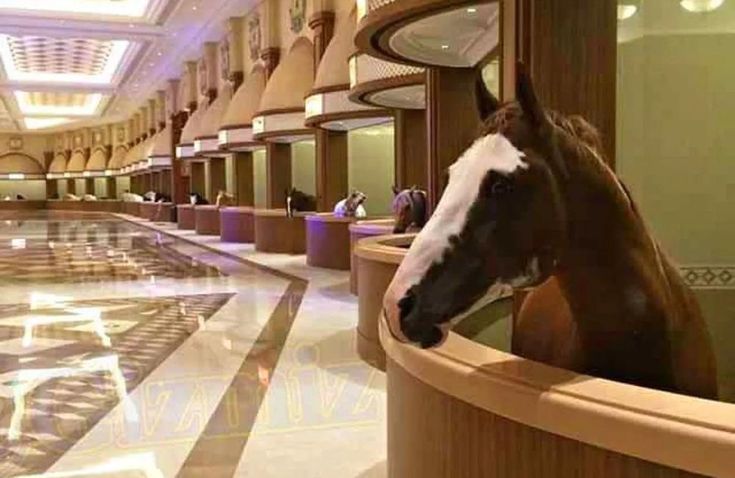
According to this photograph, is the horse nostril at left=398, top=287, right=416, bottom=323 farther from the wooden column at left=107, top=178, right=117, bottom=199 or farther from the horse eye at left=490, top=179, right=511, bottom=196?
the wooden column at left=107, top=178, right=117, bottom=199

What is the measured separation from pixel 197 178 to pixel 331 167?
12.7 meters

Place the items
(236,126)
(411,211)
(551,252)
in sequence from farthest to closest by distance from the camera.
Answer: (236,126) < (411,211) < (551,252)

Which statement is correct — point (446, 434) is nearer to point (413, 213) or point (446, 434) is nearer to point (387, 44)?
point (387, 44)

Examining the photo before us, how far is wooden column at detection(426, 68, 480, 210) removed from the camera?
669 centimetres

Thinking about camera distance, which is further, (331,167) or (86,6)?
(86,6)

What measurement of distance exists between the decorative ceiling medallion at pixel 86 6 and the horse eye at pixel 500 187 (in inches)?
683

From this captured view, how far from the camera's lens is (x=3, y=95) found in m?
29.4

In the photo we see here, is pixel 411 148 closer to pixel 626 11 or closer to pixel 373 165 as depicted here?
pixel 373 165

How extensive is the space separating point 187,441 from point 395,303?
2.81 metres

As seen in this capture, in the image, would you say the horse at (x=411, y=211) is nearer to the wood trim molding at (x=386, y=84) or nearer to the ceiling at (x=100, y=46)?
the wood trim molding at (x=386, y=84)

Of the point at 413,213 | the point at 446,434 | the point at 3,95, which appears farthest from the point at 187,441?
the point at 3,95

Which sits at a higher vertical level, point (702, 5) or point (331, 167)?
point (702, 5)

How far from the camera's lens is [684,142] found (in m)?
3.70

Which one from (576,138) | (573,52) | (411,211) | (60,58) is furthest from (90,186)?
Result: (576,138)
